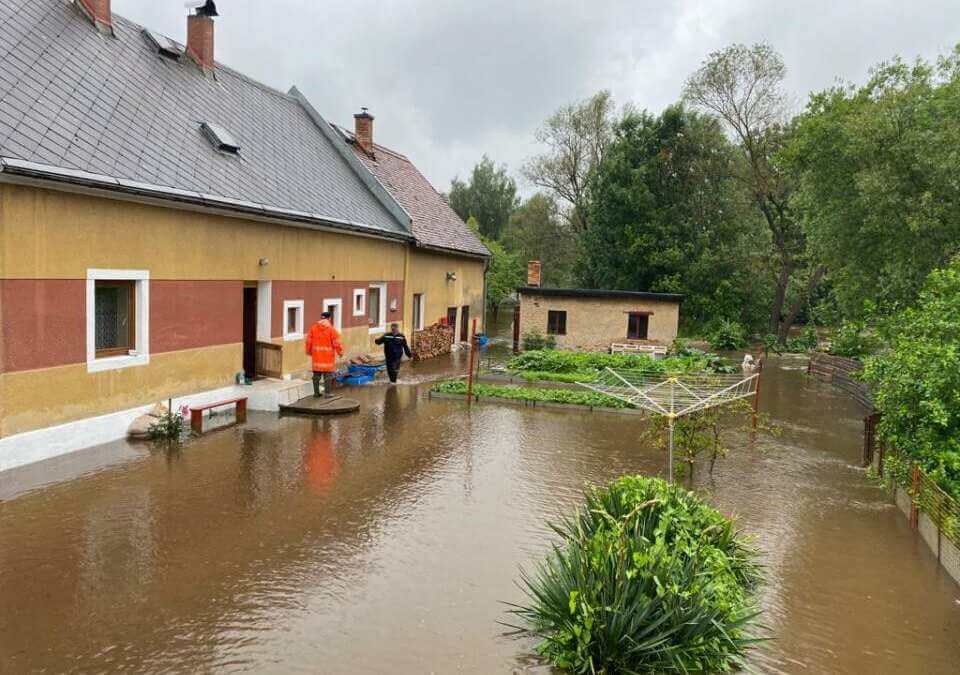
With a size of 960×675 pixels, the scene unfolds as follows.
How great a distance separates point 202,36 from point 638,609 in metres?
17.4

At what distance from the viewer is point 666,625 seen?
5.28 metres

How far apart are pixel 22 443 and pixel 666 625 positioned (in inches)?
350

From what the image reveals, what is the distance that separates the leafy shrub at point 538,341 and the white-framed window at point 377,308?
818cm

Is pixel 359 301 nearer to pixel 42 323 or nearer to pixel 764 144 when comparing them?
pixel 42 323

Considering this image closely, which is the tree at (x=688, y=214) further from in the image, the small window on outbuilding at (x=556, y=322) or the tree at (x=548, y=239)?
the small window on outbuilding at (x=556, y=322)

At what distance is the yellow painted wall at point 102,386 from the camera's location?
9.73m

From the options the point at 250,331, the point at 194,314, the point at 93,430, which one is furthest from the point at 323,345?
the point at 93,430

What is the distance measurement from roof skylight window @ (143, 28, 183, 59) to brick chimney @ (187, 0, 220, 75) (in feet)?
2.14

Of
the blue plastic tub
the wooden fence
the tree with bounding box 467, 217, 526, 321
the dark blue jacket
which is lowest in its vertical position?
the blue plastic tub

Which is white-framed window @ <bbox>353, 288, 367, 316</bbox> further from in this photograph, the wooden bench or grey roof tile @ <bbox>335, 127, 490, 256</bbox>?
the wooden bench

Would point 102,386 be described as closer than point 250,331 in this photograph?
Yes

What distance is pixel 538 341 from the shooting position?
93.5 ft

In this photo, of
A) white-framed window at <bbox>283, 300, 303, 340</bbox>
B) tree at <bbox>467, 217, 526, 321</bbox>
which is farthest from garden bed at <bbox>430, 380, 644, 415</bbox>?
tree at <bbox>467, 217, 526, 321</bbox>

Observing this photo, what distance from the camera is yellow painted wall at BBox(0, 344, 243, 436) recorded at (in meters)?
9.73
